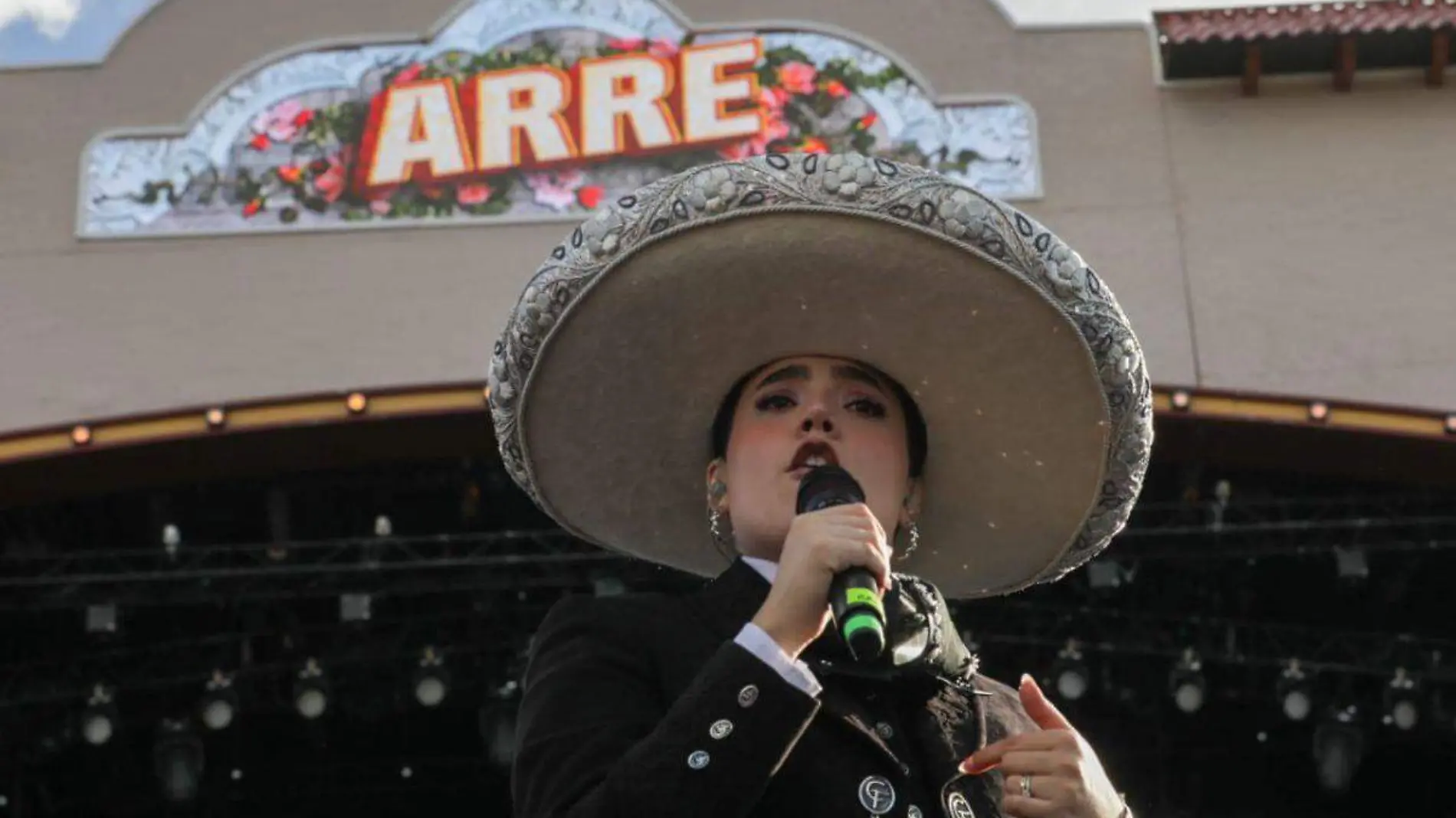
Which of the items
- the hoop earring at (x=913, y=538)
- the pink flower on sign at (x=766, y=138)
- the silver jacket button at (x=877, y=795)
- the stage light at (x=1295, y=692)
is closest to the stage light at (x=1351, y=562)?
the stage light at (x=1295, y=692)

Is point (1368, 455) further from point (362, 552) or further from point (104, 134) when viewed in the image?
point (104, 134)

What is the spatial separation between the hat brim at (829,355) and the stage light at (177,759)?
9123 mm

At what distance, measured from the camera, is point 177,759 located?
12.5 meters

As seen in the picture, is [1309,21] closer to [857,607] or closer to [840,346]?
[840,346]

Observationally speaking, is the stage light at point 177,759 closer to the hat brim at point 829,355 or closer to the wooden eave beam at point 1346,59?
the wooden eave beam at point 1346,59

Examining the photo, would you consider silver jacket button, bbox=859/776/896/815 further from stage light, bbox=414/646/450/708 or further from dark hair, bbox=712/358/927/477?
stage light, bbox=414/646/450/708

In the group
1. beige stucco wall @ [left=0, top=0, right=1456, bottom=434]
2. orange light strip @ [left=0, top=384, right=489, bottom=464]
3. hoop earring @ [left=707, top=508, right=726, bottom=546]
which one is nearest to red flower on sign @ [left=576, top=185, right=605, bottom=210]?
beige stucco wall @ [left=0, top=0, right=1456, bottom=434]

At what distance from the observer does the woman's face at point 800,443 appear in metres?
3.30

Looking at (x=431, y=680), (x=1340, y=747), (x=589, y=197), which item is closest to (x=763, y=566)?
(x=431, y=680)

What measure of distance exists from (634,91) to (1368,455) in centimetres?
473

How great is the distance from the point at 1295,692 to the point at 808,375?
9.46 meters

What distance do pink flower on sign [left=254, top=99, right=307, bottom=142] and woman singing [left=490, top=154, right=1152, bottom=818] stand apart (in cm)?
1097

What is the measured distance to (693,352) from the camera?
11.7 feet

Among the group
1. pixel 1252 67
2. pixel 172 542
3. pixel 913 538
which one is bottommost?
pixel 172 542
